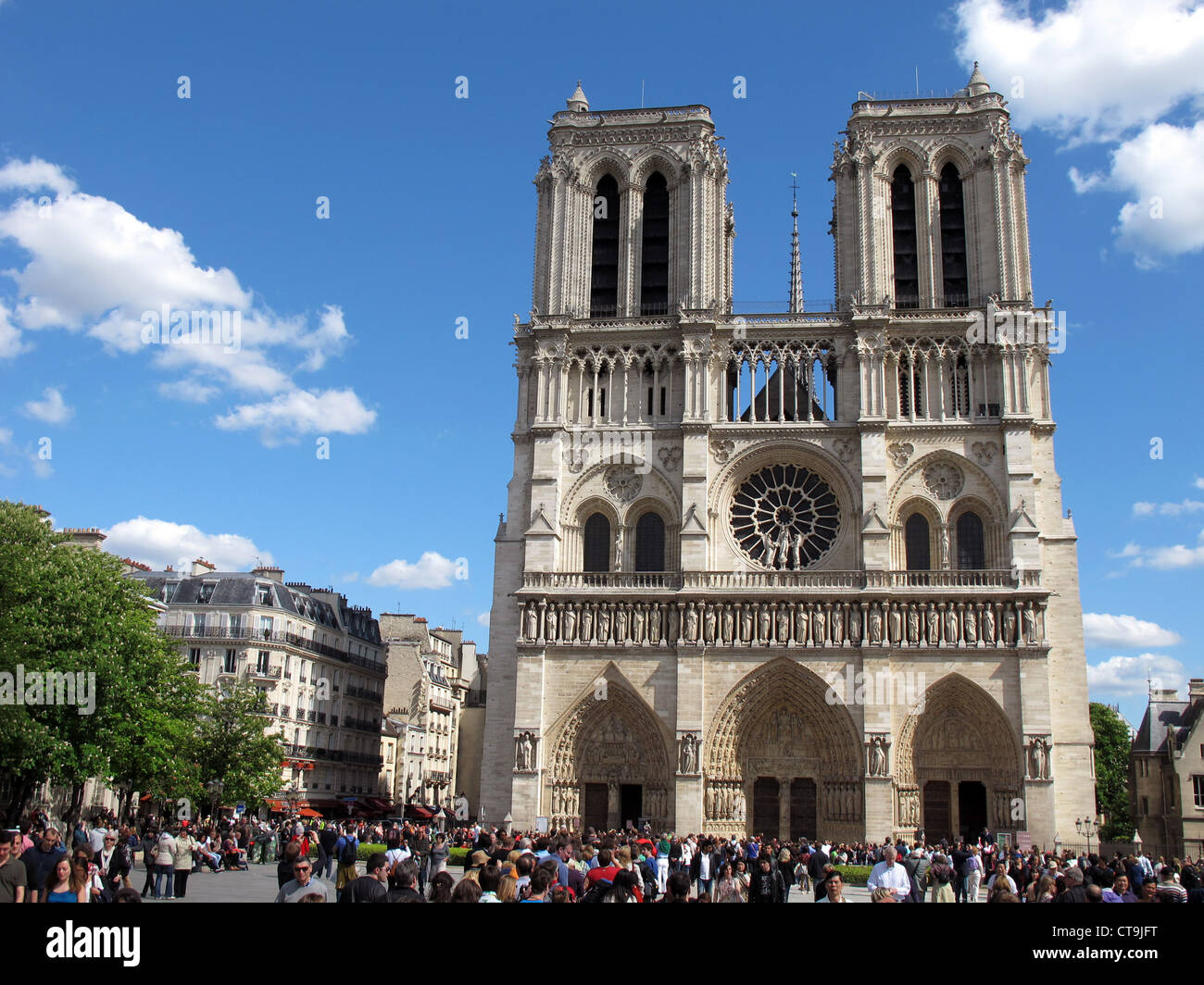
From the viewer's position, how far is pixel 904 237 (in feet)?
Result: 131

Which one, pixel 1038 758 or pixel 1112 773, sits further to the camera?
pixel 1112 773

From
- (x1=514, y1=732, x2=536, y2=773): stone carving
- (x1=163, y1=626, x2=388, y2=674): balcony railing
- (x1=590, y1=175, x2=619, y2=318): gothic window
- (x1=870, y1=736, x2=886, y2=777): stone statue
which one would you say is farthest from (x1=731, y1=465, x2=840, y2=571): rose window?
(x1=163, y1=626, x2=388, y2=674): balcony railing

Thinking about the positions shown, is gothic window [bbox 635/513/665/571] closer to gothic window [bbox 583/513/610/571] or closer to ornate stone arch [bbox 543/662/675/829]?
gothic window [bbox 583/513/610/571]

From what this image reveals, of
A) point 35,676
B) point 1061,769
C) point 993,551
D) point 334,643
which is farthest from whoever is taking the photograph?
point 334,643

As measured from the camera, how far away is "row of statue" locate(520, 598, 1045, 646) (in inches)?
1339

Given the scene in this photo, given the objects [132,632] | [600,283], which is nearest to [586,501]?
[600,283]

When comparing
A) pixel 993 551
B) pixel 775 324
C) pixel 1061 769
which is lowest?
pixel 1061 769

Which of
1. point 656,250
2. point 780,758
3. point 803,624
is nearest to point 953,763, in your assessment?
point 780,758

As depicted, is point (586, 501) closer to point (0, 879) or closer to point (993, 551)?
point (993, 551)

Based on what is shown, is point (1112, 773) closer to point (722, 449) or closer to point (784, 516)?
point (784, 516)

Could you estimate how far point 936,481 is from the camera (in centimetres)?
3675

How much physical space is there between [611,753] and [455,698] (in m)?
27.5

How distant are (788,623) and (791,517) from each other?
165 inches

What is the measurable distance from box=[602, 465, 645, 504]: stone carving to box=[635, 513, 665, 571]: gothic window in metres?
0.91
